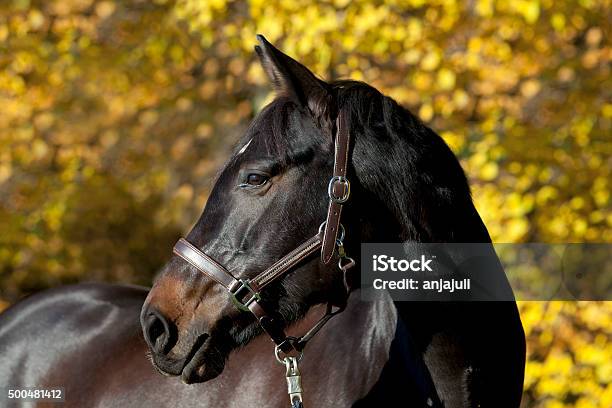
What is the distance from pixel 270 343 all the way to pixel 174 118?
4.80 metres

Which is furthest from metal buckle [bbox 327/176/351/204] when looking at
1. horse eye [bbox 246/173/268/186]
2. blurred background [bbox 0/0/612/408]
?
blurred background [bbox 0/0/612/408]

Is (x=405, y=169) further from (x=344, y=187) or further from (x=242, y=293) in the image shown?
(x=242, y=293)

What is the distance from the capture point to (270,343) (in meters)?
3.12

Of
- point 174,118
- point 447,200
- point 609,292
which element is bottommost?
point 609,292

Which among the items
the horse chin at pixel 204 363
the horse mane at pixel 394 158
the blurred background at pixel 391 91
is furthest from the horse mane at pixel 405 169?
the blurred background at pixel 391 91

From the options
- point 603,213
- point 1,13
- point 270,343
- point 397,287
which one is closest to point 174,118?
point 1,13

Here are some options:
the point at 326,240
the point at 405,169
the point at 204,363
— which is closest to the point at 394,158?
the point at 405,169

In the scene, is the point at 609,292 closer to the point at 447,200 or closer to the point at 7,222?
the point at 447,200

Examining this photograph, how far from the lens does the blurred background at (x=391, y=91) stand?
17.4 ft

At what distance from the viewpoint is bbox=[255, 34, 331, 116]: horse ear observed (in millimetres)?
2377

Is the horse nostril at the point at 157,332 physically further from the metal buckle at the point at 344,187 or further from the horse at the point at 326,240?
the metal buckle at the point at 344,187

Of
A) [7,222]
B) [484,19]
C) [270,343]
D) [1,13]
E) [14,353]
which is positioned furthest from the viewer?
[7,222]

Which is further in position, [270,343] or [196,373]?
[270,343]

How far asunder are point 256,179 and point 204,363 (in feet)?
1.77
